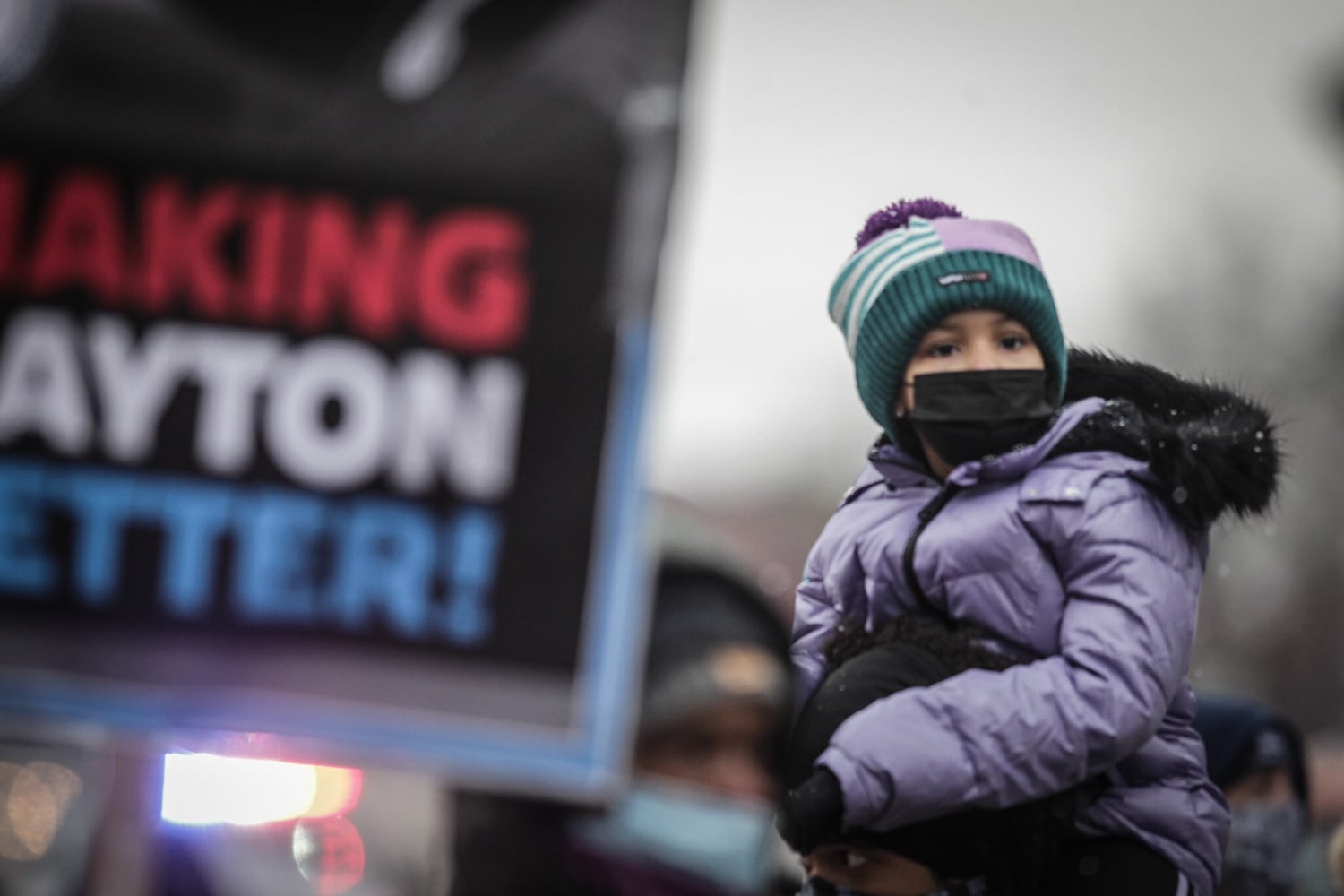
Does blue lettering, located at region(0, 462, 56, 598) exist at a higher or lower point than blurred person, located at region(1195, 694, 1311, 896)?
higher

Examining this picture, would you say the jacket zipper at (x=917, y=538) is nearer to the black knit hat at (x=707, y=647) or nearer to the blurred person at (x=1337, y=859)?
the black knit hat at (x=707, y=647)

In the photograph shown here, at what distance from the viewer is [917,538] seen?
1739mm

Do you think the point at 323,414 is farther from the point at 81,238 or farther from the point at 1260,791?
the point at 1260,791

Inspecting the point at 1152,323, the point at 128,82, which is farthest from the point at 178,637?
the point at 1152,323

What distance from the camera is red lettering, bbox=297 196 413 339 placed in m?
2.25

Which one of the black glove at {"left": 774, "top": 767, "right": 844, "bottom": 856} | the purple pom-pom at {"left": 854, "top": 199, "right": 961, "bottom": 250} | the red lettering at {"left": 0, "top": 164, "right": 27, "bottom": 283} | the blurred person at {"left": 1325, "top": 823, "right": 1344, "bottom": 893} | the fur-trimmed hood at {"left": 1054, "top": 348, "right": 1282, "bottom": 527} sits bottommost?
the blurred person at {"left": 1325, "top": 823, "right": 1344, "bottom": 893}

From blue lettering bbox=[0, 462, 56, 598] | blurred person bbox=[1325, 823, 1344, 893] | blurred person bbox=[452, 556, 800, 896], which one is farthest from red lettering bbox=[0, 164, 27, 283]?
blurred person bbox=[1325, 823, 1344, 893]

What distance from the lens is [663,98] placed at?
7.32 ft

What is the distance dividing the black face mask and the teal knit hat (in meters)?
0.05

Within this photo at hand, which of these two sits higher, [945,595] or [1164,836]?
[945,595]

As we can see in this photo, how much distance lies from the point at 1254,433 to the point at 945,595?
1.42 feet

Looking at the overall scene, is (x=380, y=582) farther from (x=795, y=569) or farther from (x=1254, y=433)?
(x=1254, y=433)

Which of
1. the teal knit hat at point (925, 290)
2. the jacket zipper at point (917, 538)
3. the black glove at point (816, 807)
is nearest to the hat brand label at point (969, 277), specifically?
the teal knit hat at point (925, 290)

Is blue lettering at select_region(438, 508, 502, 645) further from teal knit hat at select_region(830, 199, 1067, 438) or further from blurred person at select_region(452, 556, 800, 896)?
teal knit hat at select_region(830, 199, 1067, 438)
